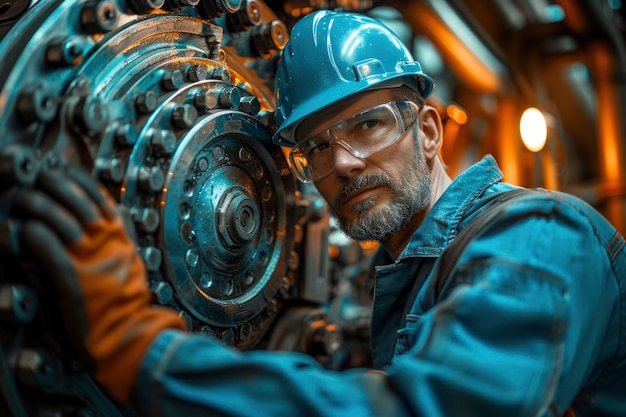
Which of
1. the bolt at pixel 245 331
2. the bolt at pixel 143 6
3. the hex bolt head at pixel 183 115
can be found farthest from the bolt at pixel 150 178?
the bolt at pixel 245 331

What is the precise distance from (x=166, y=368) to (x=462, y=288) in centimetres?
46

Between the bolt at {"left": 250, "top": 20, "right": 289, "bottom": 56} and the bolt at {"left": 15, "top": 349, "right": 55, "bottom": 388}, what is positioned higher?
the bolt at {"left": 250, "top": 20, "right": 289, "bottom": 56}

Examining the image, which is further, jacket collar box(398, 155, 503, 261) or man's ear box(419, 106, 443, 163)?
man's ear box(419, 106, 443, 163)

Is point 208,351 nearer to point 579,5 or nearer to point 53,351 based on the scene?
point 53,351

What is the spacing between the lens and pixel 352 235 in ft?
5.17

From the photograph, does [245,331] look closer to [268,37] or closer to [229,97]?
[229,97]

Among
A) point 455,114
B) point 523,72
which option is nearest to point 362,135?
point 455,114

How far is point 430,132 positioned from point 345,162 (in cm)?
31

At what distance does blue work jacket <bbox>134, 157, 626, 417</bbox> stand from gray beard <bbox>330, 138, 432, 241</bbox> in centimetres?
39

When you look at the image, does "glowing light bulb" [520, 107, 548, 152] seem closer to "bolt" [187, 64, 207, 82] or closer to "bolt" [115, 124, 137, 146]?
"bolt" [187, 64, 207, 82]

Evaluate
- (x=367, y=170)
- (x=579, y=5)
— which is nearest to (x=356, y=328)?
(x=367, y=170)

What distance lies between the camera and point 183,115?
1273 millimetres

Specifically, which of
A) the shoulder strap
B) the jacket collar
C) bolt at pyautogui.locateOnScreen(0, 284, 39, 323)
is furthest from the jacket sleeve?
the jacket collar

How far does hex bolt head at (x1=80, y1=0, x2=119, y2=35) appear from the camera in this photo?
117 centimetres
